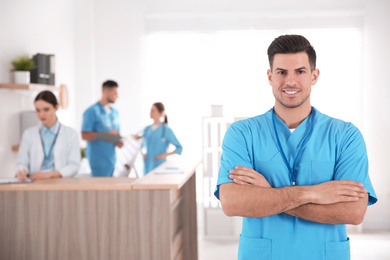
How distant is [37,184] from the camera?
3176 mm

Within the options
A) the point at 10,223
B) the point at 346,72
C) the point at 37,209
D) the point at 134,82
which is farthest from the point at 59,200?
the point at 346,72

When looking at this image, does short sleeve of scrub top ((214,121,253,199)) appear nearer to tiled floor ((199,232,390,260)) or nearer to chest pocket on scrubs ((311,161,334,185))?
chest pocket on scrubs ((311,161,334,185))

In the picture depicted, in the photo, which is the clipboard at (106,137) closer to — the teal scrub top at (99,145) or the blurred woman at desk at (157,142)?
the teal scrub top at (99,145)

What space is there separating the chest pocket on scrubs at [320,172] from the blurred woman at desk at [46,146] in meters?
2.18

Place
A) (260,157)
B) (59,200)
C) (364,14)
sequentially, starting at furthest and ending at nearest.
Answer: (364,14), (59,200), (260,157)

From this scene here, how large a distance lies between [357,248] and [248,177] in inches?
152

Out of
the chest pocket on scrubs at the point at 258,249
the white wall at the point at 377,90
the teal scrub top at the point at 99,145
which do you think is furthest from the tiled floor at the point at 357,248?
the chest pocket on scrubs at the point at 258,249

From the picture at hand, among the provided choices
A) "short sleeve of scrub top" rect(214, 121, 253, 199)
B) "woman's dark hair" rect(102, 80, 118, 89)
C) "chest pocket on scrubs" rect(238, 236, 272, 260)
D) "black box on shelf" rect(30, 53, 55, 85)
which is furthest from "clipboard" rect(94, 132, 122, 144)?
"chest pocket on scrubs" rect(238, 236, 272, 260)

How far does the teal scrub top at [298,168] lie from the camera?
174cm

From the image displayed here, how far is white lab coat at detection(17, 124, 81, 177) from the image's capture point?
138 inches

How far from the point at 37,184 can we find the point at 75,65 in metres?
3.17

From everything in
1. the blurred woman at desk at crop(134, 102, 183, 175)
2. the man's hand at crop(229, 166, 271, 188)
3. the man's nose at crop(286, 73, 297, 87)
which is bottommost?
the blurred woman at desk at crop(134, 102, 183, 175)

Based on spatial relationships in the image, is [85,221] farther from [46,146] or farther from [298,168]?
[298,168]

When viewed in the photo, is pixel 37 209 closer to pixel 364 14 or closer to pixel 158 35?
pixel 158 35
